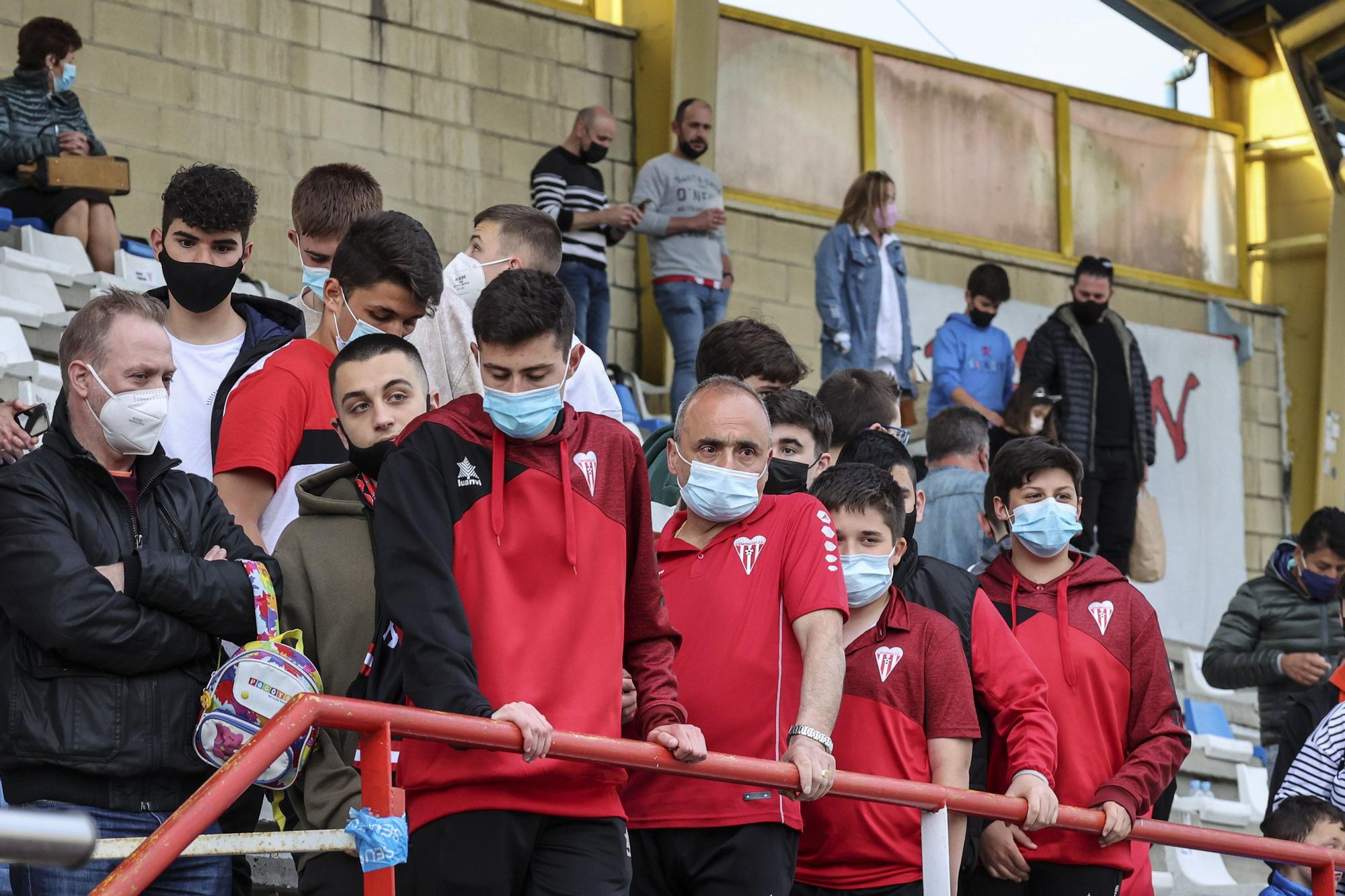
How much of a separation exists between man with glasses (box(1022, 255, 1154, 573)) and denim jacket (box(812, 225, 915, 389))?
2.82 ft

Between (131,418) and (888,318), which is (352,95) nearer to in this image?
(888,318)

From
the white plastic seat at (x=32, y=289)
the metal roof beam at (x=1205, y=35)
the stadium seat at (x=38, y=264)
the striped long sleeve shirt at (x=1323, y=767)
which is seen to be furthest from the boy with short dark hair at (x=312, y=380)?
the metal roof beam at (x=1205, y=35)

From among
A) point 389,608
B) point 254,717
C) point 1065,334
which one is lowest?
point 254,717

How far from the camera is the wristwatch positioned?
3373mm

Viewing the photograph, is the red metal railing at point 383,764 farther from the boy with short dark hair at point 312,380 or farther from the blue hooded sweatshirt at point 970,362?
the blue hooded sweatshirt at point 970,362

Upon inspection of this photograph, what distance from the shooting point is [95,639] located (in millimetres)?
3008

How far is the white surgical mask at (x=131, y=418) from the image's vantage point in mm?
3264

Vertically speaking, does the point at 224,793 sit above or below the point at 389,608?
below

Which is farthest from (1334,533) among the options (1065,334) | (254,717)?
(254,717)

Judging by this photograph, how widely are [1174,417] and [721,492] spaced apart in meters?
11.4

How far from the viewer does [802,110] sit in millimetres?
13164

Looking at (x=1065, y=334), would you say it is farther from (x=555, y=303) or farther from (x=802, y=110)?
(x=555, y=303)

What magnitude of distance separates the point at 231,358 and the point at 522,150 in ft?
26.3

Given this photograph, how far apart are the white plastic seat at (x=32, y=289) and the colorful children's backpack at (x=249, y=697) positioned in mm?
4708
